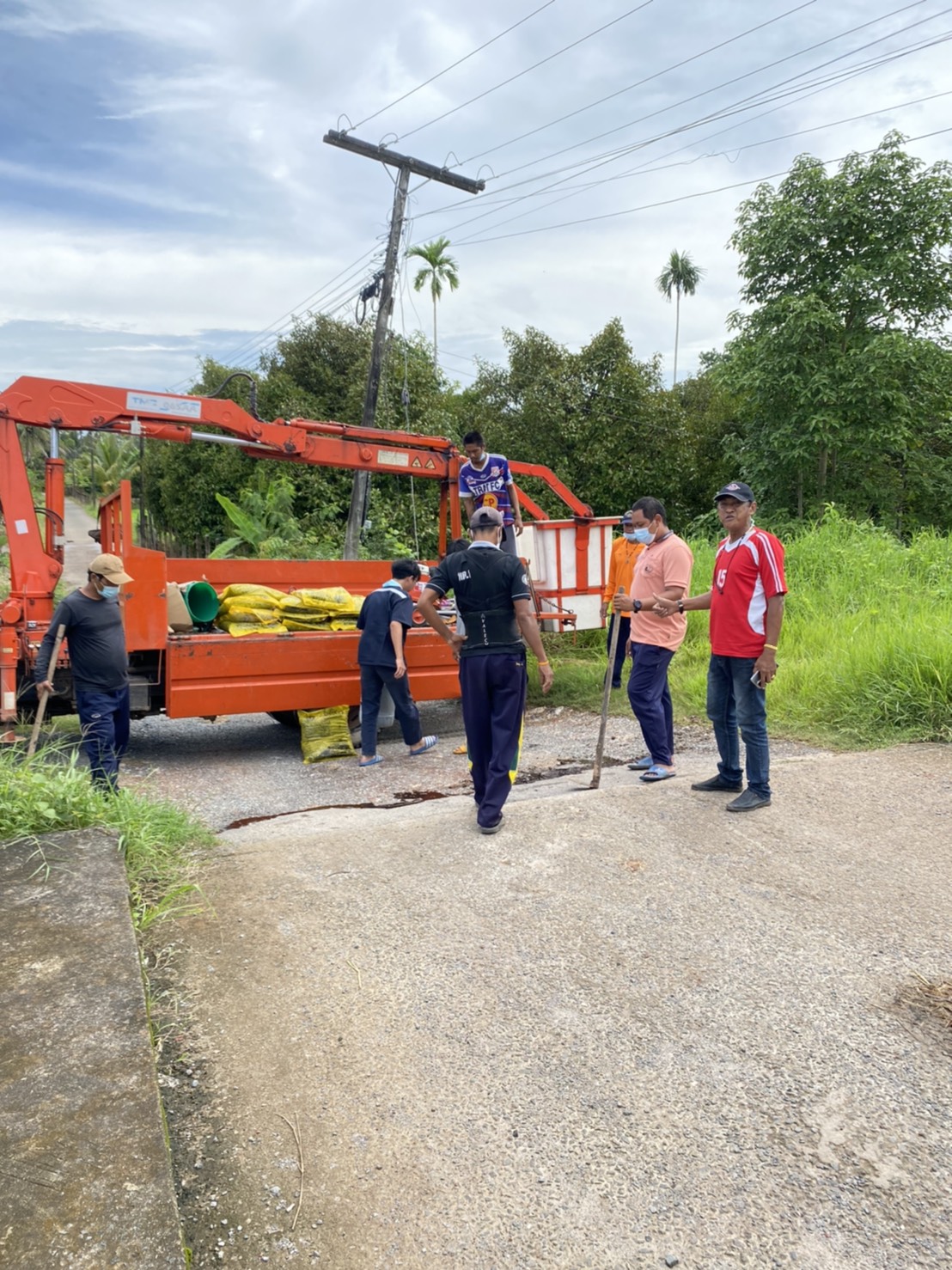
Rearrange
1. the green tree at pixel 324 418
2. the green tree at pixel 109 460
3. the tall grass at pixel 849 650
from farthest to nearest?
1. the green tree at pixel 109 460
2. the green tree at pixel 324 418
3. the tall grass at pixel 849 650

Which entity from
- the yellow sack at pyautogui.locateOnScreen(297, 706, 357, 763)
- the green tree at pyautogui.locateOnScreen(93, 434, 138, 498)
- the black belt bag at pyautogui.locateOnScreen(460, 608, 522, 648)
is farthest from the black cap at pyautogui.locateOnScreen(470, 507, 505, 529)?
the green tree at pyautogui.locateOnScreen(93, 434, 138, 498)

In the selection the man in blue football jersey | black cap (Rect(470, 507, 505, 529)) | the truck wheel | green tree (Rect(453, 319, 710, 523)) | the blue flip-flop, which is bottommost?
the truck wheel

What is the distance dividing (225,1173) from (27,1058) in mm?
557

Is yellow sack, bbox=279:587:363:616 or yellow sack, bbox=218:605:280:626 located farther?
yellow sack, bbox=279:587:363:616

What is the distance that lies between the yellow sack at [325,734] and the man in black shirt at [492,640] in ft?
9.87

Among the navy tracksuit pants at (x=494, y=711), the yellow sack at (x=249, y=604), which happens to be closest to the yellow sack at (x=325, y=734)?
the yellow sack at (x=249, y=604)

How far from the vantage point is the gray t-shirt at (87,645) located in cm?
547

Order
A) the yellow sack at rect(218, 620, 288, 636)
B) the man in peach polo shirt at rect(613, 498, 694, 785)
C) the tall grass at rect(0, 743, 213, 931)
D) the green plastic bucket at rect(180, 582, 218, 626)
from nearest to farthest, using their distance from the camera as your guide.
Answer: the tall grass at rect(0, 743, 213, 931) → the man in peach polo shirt at rect(613, 498, 694, 785) → the yellow sack at rect(218, 620, 288, 636) → the green plastic bucket at rect(180, 582, 218, 626)

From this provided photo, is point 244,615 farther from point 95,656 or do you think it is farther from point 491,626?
point 491,626

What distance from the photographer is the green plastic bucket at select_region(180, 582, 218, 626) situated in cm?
755

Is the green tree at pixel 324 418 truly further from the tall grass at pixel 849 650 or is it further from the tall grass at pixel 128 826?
the tall grass at pixel 128 826

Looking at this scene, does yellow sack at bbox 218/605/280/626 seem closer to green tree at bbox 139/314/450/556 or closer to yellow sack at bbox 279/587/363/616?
yellow sack at bbox 279/587/363/616

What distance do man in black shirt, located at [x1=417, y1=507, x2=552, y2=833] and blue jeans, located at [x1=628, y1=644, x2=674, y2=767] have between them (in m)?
1.08

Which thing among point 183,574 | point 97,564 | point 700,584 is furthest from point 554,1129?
point 700,584
